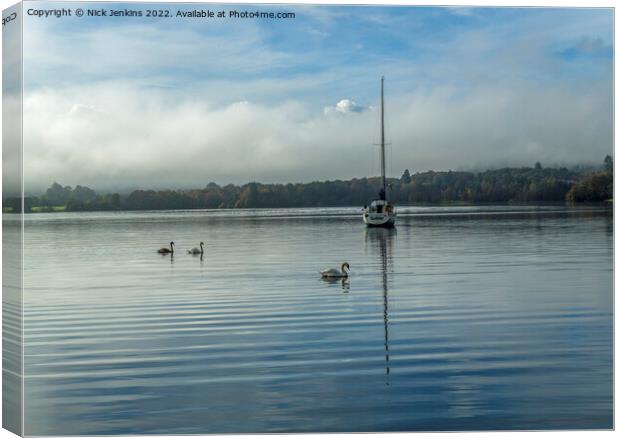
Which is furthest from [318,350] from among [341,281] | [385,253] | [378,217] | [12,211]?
[378,217]

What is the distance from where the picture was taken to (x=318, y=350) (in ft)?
43.5

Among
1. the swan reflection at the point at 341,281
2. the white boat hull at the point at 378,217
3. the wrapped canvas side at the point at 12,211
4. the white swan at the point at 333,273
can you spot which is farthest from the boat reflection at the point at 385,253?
the wrapped canvas side at the point at 12,211

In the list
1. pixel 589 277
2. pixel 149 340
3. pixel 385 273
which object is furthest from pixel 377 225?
pixel 149 340

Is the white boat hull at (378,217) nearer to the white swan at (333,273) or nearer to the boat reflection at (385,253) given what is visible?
the boat reflection at (385,253)

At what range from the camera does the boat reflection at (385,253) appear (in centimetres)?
1425

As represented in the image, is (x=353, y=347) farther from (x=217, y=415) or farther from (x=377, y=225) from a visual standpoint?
(x=377, y=225)

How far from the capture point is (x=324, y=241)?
44.6m

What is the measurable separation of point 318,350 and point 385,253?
2287cm

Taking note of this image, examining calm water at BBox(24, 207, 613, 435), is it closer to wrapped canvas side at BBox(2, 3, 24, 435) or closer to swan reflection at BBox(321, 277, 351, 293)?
swan reflection at BBox(321, 277, 351, 293)

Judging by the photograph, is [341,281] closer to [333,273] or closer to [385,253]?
[333,273]

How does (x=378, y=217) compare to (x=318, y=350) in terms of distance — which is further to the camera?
(x=378, y=217)

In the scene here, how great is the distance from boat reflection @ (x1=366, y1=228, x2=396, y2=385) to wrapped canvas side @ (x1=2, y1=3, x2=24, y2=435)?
14.1ft

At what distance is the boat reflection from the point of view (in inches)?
561

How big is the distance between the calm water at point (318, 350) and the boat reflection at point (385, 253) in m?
0.10
